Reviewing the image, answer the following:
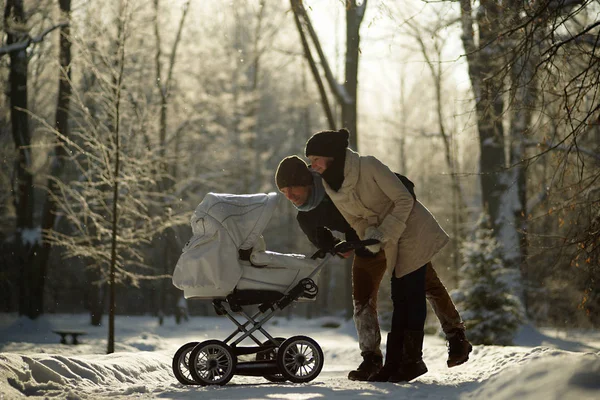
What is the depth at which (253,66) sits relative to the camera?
34.1 metres

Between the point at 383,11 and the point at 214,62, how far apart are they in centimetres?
2406

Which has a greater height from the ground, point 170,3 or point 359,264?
point 170,3

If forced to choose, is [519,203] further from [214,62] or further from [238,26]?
[238,26]

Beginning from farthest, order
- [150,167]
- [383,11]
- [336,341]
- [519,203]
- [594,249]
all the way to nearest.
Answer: [519,203] < [336,341] < [150,167] < [383,11] < [594,249]

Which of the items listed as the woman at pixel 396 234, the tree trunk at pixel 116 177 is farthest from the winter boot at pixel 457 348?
the tree trunk at pixel 116 177

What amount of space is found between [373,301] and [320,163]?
1.28 meters

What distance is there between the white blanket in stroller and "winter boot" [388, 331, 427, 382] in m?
1.00

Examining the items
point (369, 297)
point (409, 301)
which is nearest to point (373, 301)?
point (369, 297)

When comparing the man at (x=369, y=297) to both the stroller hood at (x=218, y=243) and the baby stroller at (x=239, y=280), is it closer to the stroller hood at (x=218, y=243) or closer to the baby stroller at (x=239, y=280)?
the baby stroller at (x=239, y=280)

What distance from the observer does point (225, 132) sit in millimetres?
29672

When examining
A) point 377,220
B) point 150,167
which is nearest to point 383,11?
point 377,220

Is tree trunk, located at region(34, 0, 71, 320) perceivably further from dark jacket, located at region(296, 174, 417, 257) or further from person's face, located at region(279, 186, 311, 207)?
person's face, located at region(279, 186, 311, 207)

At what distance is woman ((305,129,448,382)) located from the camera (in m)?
6.33

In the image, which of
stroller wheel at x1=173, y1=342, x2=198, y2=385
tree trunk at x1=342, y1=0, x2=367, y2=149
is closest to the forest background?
tree trunk at x1=342, y1=0, x2=367, y2=149
